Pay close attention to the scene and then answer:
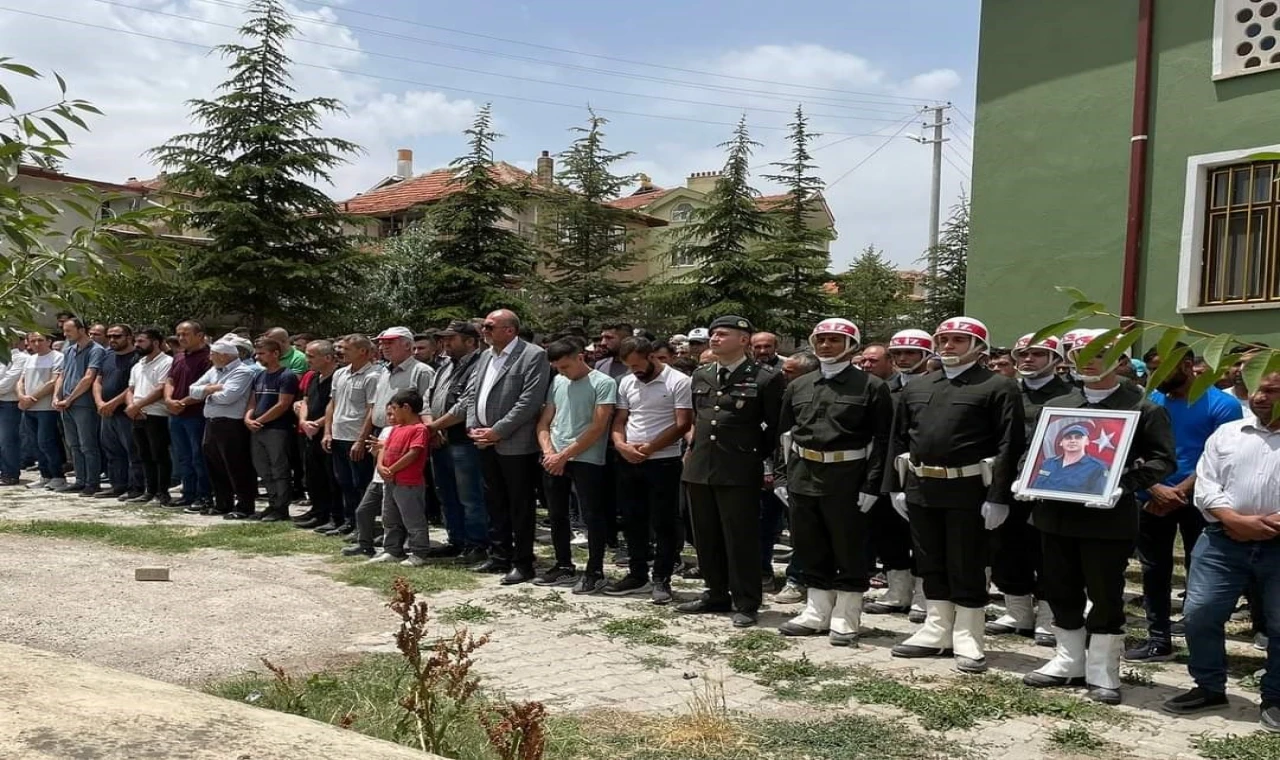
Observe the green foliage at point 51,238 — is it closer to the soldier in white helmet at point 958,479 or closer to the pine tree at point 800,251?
the soldier in white helmet at point 958,479

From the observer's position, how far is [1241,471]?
5426 millimetres

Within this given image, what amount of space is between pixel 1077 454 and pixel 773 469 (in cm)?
357

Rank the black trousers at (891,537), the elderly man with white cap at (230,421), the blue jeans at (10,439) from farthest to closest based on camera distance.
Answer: the blue jeans at (10,439)
the elderly man with white cap at (230,421)
the black trousers at (891,537)

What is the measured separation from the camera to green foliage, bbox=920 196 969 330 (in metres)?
28.8

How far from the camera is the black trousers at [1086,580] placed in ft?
19.0

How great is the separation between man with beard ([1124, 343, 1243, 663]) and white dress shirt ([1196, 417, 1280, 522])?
0.83m

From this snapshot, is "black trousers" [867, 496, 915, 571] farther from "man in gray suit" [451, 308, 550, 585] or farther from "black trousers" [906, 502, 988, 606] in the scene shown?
"man in gray suit" [451, 308, 550, 585]

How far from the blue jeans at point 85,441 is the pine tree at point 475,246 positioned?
13.7 meters

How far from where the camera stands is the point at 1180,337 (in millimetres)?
1944

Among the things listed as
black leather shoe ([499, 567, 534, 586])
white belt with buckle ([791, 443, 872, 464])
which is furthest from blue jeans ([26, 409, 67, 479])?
white belt with buckle ([791, 443, 872, 464])

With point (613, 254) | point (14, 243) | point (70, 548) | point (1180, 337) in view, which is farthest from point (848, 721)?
point (613, 254)

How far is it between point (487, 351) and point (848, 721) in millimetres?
5140

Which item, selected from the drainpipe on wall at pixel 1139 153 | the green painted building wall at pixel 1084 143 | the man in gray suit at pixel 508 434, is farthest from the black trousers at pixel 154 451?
the drainpipe on wall at pixel 1139 153

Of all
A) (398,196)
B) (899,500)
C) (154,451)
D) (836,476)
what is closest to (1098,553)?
(899,500)
